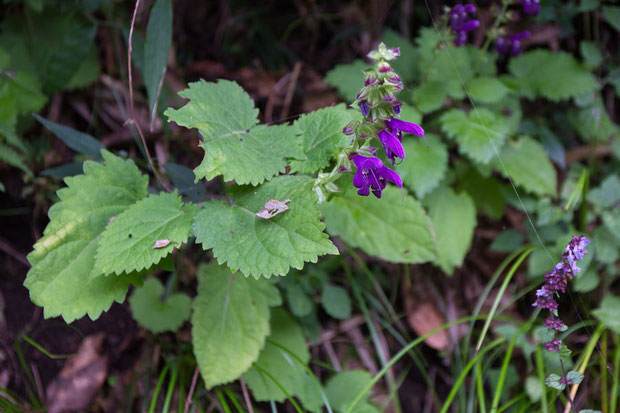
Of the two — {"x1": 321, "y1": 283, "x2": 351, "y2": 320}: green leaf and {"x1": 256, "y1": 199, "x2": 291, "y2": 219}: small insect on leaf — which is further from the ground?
{"x1": 256, "y1": 199, "x2": 291, "y2": 219}: small insect on leaf

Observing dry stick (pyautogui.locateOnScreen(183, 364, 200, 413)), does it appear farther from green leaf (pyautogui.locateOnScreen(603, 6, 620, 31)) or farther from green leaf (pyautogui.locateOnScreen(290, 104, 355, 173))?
green leaf (pyautogui.locateOnScreen(603, 6, 620, 31))

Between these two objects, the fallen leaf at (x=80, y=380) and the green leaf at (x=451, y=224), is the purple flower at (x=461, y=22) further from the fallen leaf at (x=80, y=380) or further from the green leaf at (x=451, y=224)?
the fallen leaf at (x=80, y=380)

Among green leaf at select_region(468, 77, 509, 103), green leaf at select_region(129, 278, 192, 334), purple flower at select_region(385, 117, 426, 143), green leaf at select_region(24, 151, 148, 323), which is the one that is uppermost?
purple flower at select_region(385, 117, 426, 143)

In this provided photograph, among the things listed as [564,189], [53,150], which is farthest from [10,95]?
[564,189]

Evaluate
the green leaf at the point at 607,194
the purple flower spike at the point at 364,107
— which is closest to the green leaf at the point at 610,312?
the green leaf at the point at 607,194

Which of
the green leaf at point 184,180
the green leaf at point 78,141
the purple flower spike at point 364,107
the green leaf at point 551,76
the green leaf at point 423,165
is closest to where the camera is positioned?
the purple flower spike at point 364,107

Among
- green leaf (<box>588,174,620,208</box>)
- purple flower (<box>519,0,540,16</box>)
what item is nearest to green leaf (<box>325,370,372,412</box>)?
green leaf (<box>588,174,620,208</box>)
